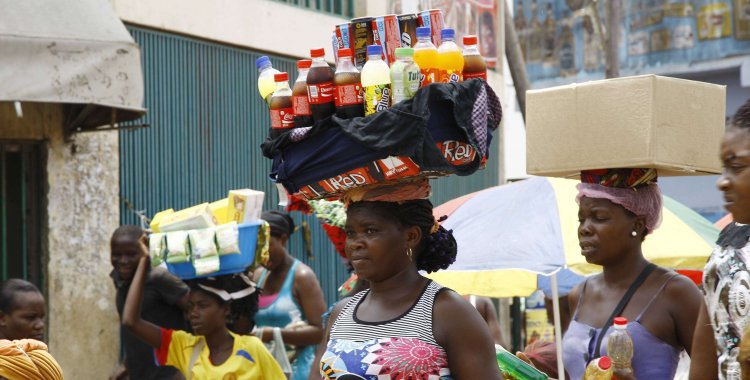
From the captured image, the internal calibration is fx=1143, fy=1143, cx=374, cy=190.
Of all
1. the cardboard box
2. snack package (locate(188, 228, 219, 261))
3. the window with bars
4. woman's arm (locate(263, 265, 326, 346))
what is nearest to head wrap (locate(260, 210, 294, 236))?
woman's arm (locate(263, 265, 326, 346))

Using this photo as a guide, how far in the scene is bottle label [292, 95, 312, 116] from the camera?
4.26 meters

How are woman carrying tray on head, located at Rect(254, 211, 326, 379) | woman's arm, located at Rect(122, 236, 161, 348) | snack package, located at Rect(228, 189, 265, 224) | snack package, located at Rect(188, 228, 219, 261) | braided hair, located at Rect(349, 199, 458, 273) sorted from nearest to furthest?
braided hair, located at Rect(349, 199, 458, 273) < snack package, located at Rect(188, 228, 219, 261) < snack package, located at Rect(228, 189, 265, 224) < woman's arm, located at Rect(122, 236, 161, 348) < woman carrying tray on head, located at Rect(254, 211, 326, 379)

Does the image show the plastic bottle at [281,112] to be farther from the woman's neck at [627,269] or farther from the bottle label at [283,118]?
the woman's neck at [627,269]

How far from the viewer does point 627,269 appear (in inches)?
197

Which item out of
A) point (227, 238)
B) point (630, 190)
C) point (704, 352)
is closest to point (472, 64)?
point (630, 190)

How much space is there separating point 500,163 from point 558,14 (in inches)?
385

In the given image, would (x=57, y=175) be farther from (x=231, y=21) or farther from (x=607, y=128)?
(x=607, y=128)

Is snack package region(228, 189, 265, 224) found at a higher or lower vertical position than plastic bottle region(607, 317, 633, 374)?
higher

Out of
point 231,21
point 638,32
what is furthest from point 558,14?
point 231,21

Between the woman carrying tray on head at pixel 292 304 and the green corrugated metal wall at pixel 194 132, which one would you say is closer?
the woman carrying tray on head at pixel 292 304

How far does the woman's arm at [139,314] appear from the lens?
7.19 meters

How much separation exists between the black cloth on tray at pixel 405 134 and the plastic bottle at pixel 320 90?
7 cm

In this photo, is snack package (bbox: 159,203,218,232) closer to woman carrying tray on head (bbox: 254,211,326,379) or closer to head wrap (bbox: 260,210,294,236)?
woman carrying tray on head (bbox: 254,211,326,379)

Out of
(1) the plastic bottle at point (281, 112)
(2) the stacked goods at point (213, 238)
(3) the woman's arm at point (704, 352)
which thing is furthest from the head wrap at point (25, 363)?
(2) the stacked goods at point (213, 238)
